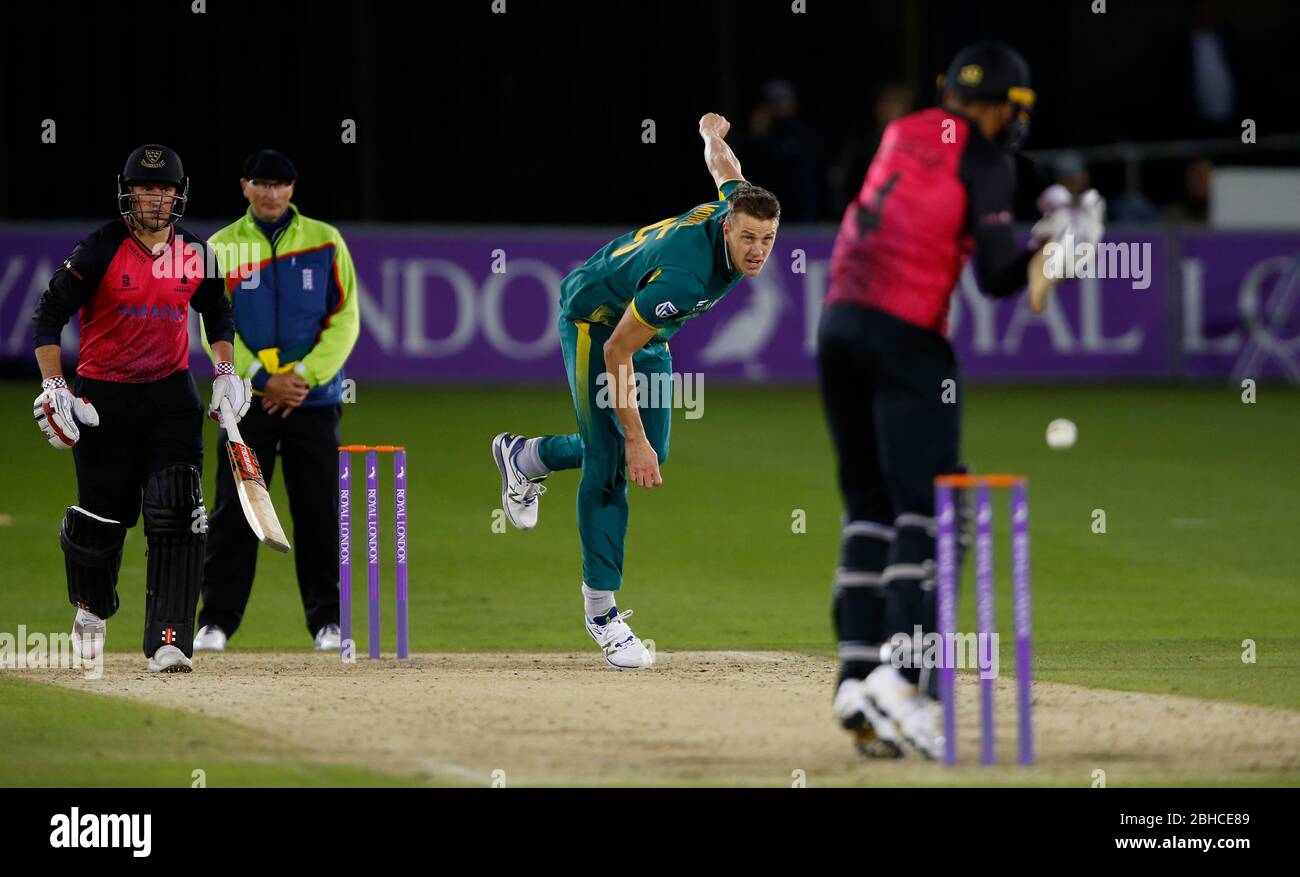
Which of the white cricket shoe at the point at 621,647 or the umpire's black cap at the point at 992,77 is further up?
the umpire's black cap at the point at 992,77

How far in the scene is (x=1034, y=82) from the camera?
90.3ft

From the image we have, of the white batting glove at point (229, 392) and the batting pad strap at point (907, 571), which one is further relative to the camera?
the white batting glove at point (229, 392)

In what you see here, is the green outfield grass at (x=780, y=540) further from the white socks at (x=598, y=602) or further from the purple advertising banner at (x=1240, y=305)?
the purple advertising banner at (x=1240, y=305)

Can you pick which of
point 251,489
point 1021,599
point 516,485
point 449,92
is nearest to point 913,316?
Answer: point 1021,599

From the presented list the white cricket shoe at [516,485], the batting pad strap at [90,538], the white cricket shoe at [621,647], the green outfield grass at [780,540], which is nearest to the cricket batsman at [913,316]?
the green outfield grass at [780,540]

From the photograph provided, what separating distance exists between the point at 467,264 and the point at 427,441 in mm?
4472

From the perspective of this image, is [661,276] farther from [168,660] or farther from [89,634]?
[89,634]

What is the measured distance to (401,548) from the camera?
33.2 feet

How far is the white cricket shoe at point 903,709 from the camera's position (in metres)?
7.64

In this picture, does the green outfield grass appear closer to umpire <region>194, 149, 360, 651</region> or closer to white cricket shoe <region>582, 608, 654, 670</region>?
umpire <region>194, 149, 360, 651</region>

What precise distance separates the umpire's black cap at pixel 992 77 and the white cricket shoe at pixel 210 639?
480 cm

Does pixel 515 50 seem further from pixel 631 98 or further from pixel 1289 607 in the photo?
pixel 1289 607

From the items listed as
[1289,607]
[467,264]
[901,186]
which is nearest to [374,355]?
[467,264]

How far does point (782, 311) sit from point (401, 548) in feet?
46.8
